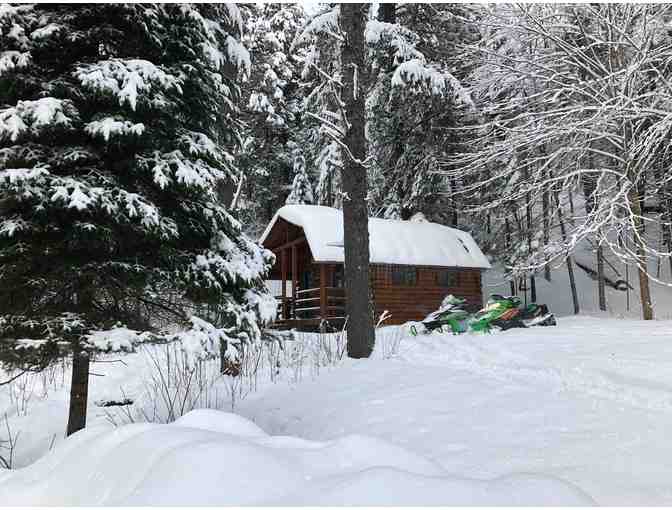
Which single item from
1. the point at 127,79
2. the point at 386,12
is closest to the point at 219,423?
the point at 127,79

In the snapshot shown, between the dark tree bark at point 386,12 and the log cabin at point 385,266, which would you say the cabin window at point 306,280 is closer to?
the log cabin at point 385,266

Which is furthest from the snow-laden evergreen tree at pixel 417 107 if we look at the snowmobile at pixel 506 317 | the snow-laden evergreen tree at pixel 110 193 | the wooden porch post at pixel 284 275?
the snow-laden evergreen tree at pixel 110 193

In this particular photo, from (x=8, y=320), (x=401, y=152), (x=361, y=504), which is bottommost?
(x=361, y=504)

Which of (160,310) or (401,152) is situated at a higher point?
(401,152)

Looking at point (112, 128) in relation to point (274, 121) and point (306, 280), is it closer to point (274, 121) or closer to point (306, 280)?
point (306, 280)

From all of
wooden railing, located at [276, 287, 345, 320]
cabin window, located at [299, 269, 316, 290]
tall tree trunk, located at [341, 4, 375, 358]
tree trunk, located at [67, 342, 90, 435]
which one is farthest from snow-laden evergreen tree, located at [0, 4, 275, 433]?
cabin window, located at [299, 269, 316, 290]

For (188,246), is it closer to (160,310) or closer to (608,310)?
(160,310)

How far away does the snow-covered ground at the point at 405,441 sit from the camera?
200cm

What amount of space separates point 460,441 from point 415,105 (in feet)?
58.9

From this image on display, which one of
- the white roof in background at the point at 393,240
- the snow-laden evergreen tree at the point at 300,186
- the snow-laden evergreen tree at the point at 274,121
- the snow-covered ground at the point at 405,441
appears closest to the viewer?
the snow-covered ground at the point at 405,441

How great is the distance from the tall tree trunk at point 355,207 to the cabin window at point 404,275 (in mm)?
9912

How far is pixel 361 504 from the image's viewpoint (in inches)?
69.5

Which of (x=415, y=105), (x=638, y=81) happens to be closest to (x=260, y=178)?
(x=415, y=105)

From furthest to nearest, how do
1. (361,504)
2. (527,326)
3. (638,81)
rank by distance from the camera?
(527,326), (638,81), (361,504)
